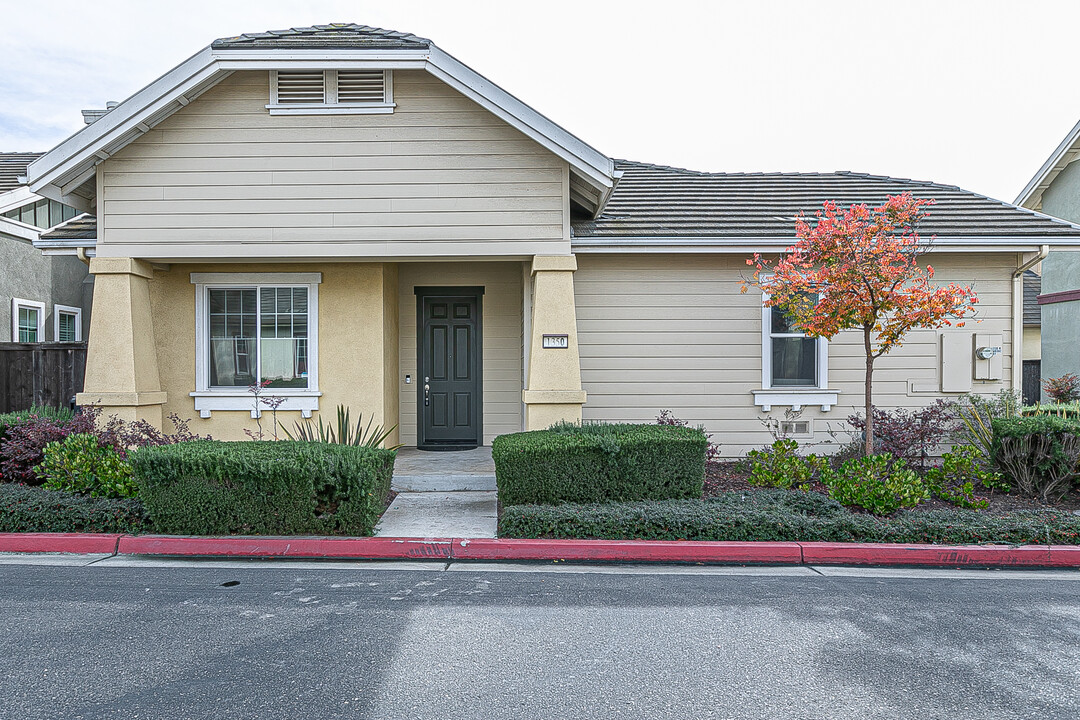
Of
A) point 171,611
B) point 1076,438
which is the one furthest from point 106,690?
point 1076,438

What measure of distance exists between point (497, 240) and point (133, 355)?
4.80 meters

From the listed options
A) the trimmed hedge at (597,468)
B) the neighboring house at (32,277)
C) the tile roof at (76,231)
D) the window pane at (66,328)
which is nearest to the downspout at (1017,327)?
the trimmed hedge at (597,468)

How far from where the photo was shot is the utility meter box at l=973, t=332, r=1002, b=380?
974 centimetres

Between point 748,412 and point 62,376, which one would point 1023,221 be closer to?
point 748,412

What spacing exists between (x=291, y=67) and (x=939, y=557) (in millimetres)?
8628

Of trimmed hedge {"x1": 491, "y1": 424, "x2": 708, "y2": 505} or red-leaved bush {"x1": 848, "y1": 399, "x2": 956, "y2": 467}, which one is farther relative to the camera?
red-leaved bush {"x1": 848, "y1": 399, "x2": 956, "y2": 467}

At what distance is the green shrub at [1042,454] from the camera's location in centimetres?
743

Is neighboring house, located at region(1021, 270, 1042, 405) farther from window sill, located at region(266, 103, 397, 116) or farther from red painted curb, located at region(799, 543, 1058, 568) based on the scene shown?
window sill, located at region(266, 103, 397, 116)

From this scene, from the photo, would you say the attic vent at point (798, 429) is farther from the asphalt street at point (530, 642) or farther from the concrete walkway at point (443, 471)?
the concrete walkway at point (443, 471)

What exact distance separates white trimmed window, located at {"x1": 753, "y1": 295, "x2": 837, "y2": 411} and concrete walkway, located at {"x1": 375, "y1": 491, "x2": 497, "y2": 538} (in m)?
4.34

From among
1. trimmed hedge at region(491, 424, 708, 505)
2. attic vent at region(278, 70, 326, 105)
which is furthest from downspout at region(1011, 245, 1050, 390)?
attic vent at region(278, 70, 326, 105)

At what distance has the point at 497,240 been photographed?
28.5 feet

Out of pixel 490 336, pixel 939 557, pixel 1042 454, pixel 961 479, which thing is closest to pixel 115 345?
pixel 490 336

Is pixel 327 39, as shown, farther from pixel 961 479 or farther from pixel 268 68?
pixel 961 479
